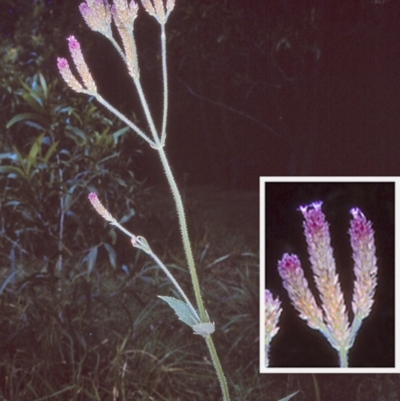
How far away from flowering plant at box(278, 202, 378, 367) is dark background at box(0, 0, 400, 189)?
0.11m

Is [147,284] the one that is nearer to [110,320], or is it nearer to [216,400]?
[110,320]

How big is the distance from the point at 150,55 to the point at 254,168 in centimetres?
32

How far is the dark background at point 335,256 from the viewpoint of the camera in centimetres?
135

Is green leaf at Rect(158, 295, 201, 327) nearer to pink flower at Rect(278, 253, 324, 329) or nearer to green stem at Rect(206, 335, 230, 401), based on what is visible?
green stem at Rect(206, 335, 230, 401)

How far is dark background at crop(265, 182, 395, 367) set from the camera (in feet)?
4.43

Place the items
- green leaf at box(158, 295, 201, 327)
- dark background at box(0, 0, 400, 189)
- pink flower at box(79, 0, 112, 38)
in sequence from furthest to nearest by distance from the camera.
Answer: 1. dark background at box(0, 0, 400, 189)
2. green leaf at box(158, 295, 201, 327)
3. pink flower at box(79, 0, 112, 38)

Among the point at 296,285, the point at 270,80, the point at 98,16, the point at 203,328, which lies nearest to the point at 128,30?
the point at 98,16

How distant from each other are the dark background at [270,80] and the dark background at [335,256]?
0.15ft

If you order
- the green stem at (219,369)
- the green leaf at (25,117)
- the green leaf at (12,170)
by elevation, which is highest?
the green leaf at (25,117)

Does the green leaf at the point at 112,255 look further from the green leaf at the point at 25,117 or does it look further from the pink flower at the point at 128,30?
the pink flower at the point at 128,30

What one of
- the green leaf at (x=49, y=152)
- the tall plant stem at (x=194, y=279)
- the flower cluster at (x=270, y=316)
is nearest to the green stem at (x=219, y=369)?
the tall plant stem at (x=194, y=279)

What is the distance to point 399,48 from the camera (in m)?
1.35

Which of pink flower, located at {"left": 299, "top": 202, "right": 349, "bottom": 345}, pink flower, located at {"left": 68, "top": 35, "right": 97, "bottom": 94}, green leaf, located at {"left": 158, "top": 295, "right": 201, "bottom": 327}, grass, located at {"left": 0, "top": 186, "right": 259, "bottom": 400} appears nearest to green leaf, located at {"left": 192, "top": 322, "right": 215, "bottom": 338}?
green leaf, located at {"left": 158, "top": 295, "right": 201, "bottom": 327}

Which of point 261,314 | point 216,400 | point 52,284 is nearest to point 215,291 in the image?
point 261,314
